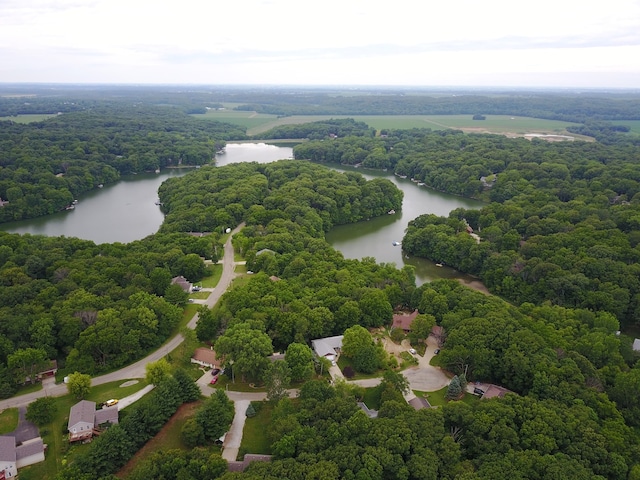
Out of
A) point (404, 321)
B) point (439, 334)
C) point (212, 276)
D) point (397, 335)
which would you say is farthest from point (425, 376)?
point (212, 276)

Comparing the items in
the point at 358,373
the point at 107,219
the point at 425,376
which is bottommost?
the point at 107,219

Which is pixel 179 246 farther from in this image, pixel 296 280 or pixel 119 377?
pixel 119 377

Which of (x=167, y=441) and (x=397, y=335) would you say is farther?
(x=397, y=335)

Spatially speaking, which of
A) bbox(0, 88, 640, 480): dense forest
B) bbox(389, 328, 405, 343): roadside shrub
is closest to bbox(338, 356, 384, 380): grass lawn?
bbox(0, 88, 640, 480): dense forest

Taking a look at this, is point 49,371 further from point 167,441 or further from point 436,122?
point 436,122

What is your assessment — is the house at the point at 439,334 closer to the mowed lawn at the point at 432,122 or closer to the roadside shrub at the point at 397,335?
the roadside shrub at the point at 397,335

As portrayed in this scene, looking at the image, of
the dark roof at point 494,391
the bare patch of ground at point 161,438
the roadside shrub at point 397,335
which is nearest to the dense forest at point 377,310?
the bare patch of ground at point 161,438

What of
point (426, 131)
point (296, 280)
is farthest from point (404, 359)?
point (426, 131)
